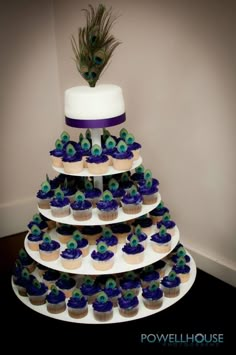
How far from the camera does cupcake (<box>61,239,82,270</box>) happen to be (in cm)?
200

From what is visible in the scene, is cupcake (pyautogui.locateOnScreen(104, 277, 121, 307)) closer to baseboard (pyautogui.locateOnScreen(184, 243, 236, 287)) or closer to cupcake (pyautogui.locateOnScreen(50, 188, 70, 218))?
cupcake (pyautogui.locateOnScreen(50, 188, 70, 218))

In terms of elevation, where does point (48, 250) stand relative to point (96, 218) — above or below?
below

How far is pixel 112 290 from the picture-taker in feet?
6.70

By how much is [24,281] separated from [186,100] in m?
1.14

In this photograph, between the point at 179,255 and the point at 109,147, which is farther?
the point at 179,255

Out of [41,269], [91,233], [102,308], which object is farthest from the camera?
[41,269]

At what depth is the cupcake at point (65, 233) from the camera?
85.8 inches

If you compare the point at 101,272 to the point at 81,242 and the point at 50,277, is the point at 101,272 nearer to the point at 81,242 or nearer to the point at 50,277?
the point at 81,242

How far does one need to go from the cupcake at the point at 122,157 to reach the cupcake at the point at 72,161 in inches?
5.7

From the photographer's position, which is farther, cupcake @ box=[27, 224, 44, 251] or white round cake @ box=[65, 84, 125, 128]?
cupcake @ box=[27, 224, 44, 251]

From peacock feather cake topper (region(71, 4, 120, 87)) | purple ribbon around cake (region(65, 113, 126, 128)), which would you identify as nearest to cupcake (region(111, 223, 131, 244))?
purple ribbon around cake (region(65, 113, 126, 128))

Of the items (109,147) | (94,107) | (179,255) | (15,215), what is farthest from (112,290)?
(15,215)

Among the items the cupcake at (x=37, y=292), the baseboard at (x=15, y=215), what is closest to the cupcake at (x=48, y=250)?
the cupcake at (x=37, y=292)

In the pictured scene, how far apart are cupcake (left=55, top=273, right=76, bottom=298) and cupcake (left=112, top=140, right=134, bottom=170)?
54 cm
